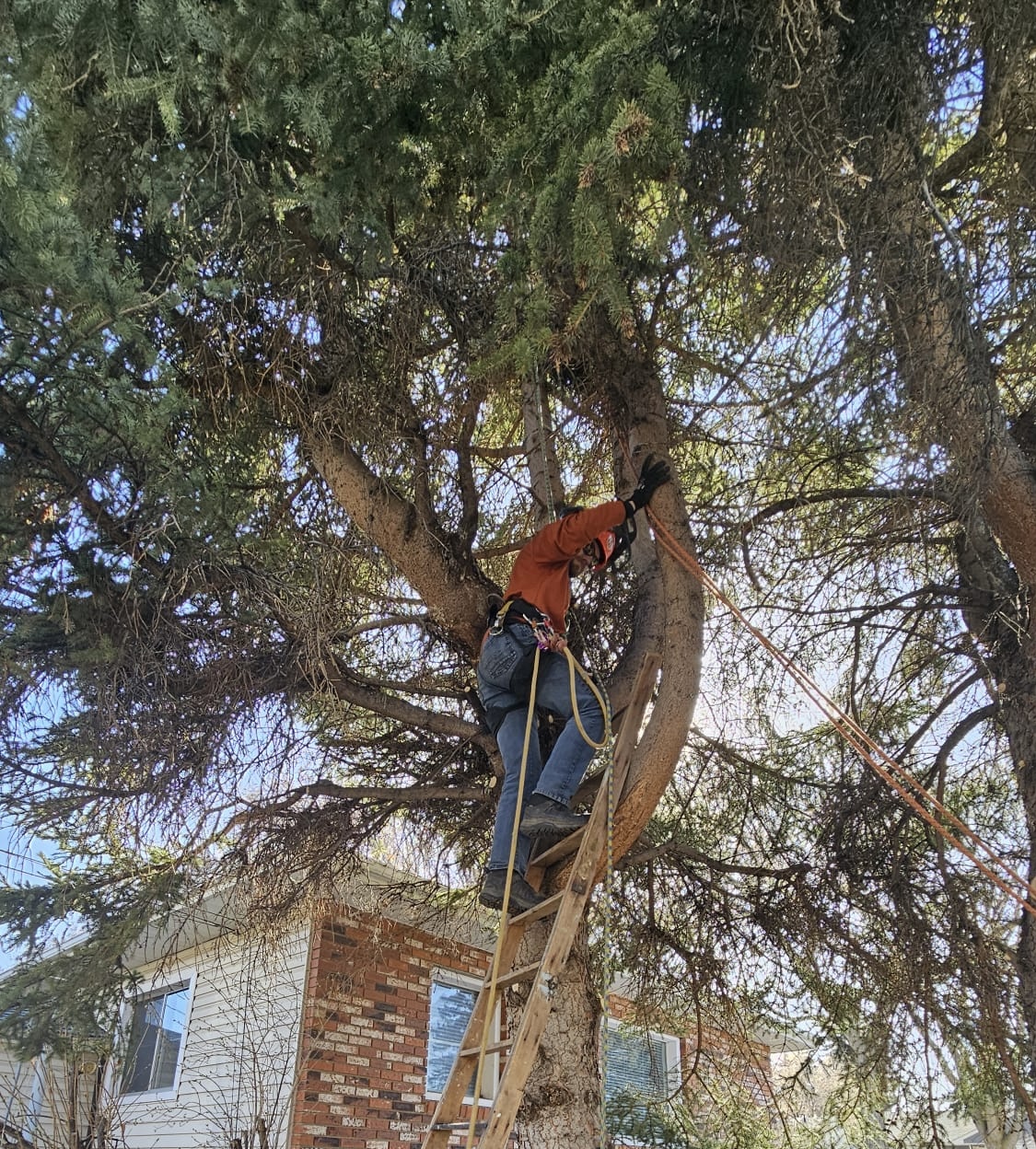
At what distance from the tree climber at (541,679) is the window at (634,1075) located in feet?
16.4

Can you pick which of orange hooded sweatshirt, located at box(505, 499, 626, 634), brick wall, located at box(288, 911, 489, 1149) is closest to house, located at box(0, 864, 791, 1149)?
brick wall, located at box(288, 911, 489, 1149)

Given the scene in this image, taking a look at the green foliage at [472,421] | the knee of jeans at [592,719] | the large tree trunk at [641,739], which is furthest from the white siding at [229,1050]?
the knee of jeans at [592,719]

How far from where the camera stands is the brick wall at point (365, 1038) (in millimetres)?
8094

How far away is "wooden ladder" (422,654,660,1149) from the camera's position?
3522mm

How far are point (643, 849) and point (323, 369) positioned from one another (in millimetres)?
3516

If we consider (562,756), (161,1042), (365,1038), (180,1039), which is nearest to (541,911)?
(562,756)

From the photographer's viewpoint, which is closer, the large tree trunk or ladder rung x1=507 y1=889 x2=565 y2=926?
ladder rung x1=507 y1=889 x2=565 y2=926

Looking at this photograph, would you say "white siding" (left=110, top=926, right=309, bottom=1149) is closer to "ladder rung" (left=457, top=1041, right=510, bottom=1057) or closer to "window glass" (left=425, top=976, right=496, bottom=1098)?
"window glass" (left=425, top=976, right=496, bottom=1098)

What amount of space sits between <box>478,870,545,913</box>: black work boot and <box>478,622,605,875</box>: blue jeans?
46 mm

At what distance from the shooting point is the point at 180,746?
17.3 ft

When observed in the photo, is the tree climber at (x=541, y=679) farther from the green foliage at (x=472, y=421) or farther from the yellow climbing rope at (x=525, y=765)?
the green foliage at (x=472, y=421)

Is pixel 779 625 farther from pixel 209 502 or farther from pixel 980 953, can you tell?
pixel 209 502

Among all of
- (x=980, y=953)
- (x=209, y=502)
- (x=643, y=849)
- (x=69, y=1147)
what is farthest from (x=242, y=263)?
(x=980, y=953)

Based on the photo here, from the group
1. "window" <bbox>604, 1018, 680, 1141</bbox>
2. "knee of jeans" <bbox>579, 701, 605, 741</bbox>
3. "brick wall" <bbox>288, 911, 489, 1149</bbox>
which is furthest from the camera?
"window" <bbox>604, 1018, 680, 1141</bbox>
